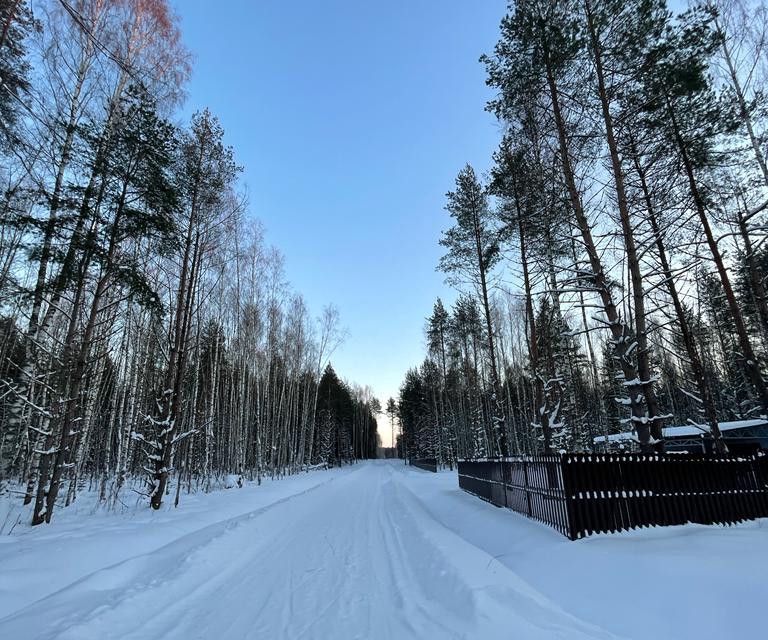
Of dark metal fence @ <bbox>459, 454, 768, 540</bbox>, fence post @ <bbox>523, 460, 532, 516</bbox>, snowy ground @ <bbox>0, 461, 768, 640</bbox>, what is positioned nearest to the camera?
snowy ground @ <bbox>0, 461, 768, 640</bbox>

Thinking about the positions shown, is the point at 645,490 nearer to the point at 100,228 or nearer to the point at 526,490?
the point at 526,490

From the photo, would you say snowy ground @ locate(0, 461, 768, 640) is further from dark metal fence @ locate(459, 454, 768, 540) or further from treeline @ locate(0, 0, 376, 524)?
treeline @ locate(0, 0, 376, 524)

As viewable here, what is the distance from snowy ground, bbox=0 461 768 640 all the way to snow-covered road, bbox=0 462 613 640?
0.02 m

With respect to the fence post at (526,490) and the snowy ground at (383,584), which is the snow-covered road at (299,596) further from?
the fence post at (526,490)

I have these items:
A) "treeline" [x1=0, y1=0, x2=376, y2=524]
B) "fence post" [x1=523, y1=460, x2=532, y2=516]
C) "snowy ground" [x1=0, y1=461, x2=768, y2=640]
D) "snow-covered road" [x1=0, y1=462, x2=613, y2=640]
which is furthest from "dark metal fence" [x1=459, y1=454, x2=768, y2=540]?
"treeline" [x1=0, y1=0, x2=376, y2=524]

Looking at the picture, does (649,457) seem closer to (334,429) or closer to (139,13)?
(139,13)

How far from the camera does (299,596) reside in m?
4.30

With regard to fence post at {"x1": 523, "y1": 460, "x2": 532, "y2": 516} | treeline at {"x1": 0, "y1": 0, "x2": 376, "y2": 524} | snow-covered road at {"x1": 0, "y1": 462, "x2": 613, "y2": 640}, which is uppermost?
treeline at {"x1": 0, "y1": 0, "x2": 376, "y2": 524}

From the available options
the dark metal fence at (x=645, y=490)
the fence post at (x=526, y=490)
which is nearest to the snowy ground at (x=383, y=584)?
the dark metal fence at (x=645, y=490)

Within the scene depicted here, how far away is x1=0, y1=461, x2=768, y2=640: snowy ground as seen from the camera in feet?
11.0

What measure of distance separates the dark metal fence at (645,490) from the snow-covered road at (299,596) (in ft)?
5.55

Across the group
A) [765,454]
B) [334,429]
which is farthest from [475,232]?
[334,429]

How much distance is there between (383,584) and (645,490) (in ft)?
14.5

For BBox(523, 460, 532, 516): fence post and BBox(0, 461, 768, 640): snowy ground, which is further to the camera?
BBox(523, 460, 532, 516): fence post
